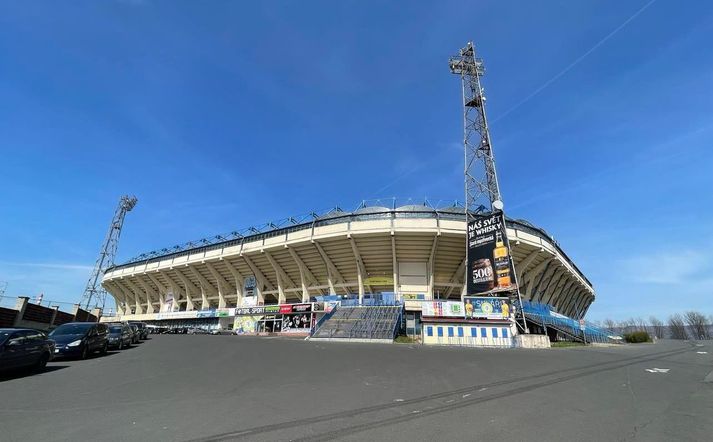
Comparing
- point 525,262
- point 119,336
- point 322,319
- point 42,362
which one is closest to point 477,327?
point 322,319

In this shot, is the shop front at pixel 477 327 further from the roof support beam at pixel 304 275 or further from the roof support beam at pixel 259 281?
the roof support beam at pixel 259 281

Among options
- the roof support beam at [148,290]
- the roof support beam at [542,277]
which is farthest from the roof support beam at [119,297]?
the roof support beam at [542,277]

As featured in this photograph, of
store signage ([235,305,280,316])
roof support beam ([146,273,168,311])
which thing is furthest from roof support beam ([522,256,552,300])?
roof support beam ([146,273,168,311])

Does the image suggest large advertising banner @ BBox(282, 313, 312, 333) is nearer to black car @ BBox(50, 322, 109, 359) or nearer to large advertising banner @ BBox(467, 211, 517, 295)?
large advertising banner @ BBox(467, 211, 517, 295)

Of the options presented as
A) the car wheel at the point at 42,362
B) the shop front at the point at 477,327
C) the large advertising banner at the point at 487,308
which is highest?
the large advertising banner at the point at 487,308

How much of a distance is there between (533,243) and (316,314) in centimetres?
2909

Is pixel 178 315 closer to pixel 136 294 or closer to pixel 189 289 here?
pixel 189 289

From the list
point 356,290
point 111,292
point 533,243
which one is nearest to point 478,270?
point 533,243

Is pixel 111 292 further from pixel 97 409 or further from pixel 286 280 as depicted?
pixel 97 409

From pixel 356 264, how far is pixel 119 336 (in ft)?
106

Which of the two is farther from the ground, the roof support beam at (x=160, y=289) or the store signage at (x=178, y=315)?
the roof support beam at (x=160, y=289)

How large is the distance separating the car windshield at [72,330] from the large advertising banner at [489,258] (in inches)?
1185

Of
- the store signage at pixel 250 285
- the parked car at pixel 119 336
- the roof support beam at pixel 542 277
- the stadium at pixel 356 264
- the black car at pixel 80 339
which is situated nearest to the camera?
the black car at pixel 80 339

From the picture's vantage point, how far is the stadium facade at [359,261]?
4594 centimetres
